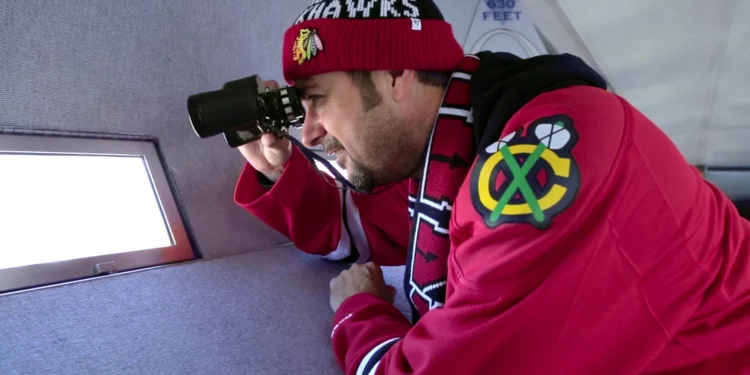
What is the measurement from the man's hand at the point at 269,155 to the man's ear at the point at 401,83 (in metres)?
0.26

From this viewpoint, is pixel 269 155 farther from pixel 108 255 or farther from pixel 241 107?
pixel 108 255

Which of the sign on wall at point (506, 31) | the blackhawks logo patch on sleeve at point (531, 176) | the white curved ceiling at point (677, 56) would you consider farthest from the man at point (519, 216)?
the white curved ceiling at point (677, 56)

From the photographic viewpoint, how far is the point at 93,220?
2.79ft

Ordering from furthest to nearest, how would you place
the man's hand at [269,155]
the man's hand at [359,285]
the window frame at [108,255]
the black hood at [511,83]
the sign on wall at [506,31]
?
the sign on wall at [506,31] < the man's hand at [269,155] < the man's hand at [359,285] < the window frame at [108,255] < the black hood at [511,83]

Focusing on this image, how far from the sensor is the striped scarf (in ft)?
2.24

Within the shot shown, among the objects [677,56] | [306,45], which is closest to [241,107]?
[306,45]

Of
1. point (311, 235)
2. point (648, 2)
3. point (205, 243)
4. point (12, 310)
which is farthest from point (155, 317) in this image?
point (648, 2)

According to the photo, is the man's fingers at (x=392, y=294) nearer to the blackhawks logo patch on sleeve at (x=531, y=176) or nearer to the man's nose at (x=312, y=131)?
the man's nose at (x=312, y=131)

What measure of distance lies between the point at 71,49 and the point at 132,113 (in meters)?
0.13

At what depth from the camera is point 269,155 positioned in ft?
3.16

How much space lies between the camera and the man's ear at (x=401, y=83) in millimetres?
775

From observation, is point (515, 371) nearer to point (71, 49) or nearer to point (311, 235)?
point (311, 235)

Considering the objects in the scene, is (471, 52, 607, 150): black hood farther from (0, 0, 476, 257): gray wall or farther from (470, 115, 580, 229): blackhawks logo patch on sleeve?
(0, 0, 476, 257): gray wall

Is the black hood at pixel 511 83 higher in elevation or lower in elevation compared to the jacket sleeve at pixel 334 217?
higher
